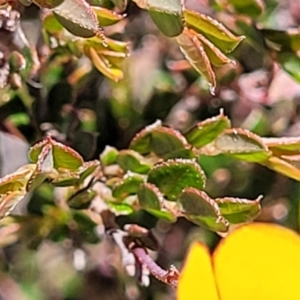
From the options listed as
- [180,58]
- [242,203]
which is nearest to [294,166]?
[242,203]

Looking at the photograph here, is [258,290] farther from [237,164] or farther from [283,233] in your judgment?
[237,164]

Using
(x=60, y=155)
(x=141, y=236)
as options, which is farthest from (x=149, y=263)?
(x=60, y=155)

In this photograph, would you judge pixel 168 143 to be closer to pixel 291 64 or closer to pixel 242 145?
pixel 242 145

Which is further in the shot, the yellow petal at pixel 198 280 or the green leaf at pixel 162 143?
the green leaf at pixel 162 143

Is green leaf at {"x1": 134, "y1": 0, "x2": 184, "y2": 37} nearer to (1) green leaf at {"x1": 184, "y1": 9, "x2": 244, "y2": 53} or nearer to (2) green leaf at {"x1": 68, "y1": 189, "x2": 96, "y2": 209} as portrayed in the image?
(1) green leaf at {"x1": 184, "y1": 9, "x2": 244, "y2": 53}

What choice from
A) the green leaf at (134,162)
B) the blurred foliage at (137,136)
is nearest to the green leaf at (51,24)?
the blurred foliage at (137,136)

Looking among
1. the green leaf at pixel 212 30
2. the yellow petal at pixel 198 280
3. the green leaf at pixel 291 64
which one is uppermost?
the green leaf at pixel 212 30

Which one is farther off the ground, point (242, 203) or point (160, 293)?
point (242, 203)

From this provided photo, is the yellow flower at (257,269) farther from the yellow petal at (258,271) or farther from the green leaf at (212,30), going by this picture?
the green leaf at (212,30)
